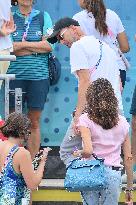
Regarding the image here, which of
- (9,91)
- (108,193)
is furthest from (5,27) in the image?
(108,193)

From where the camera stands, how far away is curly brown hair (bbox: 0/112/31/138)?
6219mm

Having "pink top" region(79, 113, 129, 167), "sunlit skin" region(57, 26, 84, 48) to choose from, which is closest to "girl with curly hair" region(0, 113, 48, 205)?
"pink top" region(79, 113, 129, 167)

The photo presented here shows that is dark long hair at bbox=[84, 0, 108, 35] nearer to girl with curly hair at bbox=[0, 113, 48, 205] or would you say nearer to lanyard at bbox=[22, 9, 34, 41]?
lanyard at bbox=[22, 9, 34, 41]

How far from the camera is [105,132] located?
6285 millimetres

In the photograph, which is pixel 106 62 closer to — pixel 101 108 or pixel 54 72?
pixel 101 108

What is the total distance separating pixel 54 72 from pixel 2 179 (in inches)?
95.1

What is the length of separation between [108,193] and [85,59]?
116cm

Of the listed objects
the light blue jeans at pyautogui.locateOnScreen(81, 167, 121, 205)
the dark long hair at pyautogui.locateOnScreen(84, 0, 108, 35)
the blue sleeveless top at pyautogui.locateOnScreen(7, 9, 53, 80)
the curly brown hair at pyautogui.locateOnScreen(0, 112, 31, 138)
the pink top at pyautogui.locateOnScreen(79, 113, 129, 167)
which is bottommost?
the light blue jeans at pyautogui.locateOnScreen(81, 167, 121, 205)

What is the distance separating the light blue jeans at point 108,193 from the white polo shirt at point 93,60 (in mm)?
832

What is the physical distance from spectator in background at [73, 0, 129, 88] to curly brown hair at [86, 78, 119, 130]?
1.62 m

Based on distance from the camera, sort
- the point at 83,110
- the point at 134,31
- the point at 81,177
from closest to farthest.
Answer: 1. the point at 81,177
2. the point at 83,110
3. the point at 134,31

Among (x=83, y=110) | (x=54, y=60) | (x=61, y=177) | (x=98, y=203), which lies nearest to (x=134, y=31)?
(x=54, y=60)

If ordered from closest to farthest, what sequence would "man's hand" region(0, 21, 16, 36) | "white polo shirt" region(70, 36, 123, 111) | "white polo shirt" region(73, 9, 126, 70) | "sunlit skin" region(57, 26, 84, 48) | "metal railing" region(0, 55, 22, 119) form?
1. "white polo shirt" region(70, 36, 123, 111)
2. "sunlit skin" region(57, 26, 84, 48)
3. "metal railing" region(0, 55, 22, 119)
4. "man's hand" region(0, 21, 16, 36)
5. "white polo shirt" region(73, 9, 126, 70)

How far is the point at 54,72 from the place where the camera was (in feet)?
27.5
